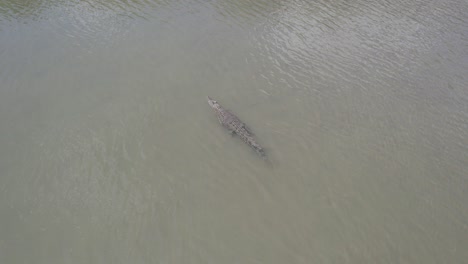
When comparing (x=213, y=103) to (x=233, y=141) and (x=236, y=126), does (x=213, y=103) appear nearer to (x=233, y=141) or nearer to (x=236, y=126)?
(x=236, y=126)

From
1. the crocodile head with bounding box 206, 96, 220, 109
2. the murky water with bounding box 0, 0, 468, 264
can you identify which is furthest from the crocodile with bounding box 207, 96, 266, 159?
the murky water with bounding box 0, 0, 468, 264

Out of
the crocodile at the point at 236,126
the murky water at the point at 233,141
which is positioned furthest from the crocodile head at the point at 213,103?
the murky water at the point at 233,141

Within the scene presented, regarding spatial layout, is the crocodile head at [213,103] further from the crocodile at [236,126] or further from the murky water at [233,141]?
the murky water at [233,141]

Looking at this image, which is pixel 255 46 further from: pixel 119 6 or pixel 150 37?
pixel 119 6

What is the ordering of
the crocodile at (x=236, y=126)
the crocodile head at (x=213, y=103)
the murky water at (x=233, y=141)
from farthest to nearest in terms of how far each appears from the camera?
the crocodile head at (x=213, y=103), the crocodile at (x=236, y=126), the murky water at (x=233, y=141)

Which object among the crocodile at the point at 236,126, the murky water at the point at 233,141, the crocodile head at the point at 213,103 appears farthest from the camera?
the crocodile head at the point at 213,103

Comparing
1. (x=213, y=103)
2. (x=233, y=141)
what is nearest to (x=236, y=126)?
(x=233, y=141)

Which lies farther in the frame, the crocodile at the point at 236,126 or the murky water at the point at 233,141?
the crocodile at the point at 236,126
